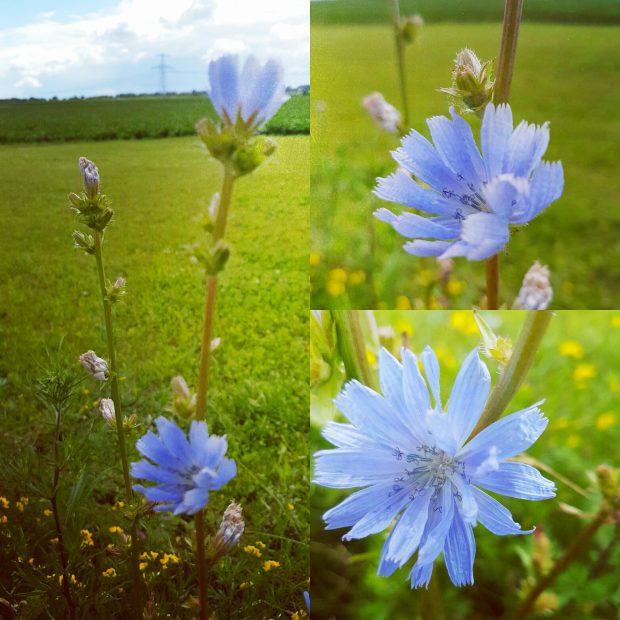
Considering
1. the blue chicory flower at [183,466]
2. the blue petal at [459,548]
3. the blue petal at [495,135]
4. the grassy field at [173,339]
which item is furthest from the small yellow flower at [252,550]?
the blue petal at [495,135]

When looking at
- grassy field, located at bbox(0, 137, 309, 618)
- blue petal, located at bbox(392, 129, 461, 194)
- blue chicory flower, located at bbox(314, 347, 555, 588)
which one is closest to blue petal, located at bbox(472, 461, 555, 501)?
blue chicory flower, located at bbox(314, 347, 555, 588)

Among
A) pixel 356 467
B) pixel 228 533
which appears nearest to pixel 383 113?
pixel 356 467

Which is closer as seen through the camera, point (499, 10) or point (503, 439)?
point (503, 439)

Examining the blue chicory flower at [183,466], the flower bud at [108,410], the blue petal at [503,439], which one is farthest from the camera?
the flower bud at [108,410]

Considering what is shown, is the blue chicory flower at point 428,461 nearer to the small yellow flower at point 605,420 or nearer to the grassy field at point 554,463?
the grassy field at point 554,463

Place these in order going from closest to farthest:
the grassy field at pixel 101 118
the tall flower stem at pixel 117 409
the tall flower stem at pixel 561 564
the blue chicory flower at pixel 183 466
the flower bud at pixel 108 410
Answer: the tall flower stem at pixel 561 564 → the blue chicory flower at pixel 183 466 → the tall flower stem at pixel 117 409 → the flower bud at pixel 108 410 → the grassy field at pixel 101 118

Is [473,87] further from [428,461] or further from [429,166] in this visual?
[428,461]
